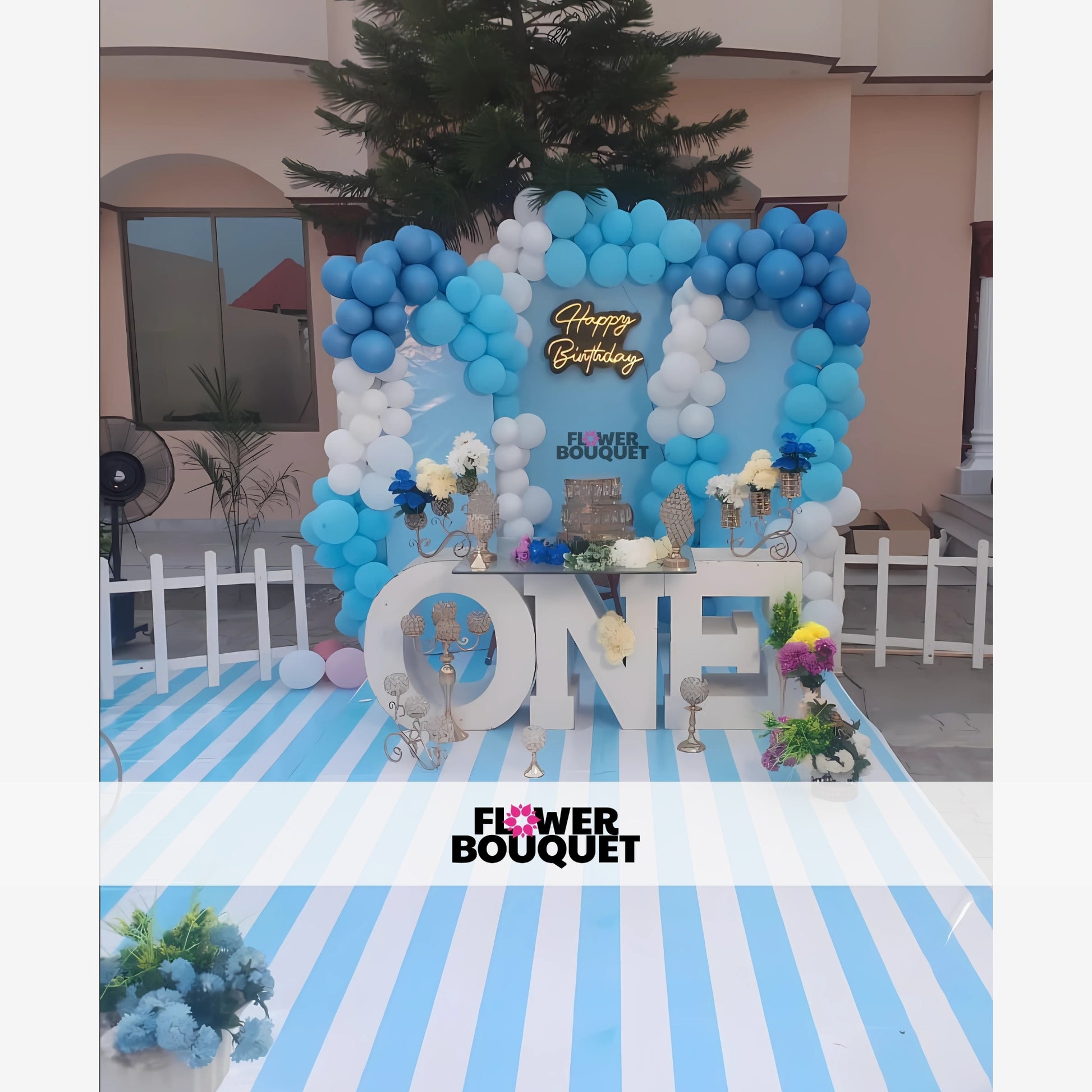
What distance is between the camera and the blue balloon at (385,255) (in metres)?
4.97

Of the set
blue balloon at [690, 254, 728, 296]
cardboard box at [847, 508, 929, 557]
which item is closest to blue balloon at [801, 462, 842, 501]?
blue balloon at [690, 254, 728, 296]

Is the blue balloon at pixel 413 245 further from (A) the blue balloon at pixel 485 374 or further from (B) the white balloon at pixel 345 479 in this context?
(B) the white balloon at pixel 345 479

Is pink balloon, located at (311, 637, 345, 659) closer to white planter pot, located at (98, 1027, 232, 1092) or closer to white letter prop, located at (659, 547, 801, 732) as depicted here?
white letter prop, located at (659, 547, 801, 732)

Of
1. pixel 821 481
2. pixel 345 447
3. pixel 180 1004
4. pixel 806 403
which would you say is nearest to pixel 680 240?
pixel 806 403

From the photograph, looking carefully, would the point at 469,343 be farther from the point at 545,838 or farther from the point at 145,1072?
the point at 145,1072

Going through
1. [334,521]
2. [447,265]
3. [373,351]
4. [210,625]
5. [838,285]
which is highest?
[447,265]

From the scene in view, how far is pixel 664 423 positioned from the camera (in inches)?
221

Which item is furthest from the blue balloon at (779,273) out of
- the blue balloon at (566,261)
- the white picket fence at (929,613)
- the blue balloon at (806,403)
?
the white picket fence at (929,613)

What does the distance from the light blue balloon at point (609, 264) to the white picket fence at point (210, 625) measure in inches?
93.8

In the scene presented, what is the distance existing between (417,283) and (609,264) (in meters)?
1.18

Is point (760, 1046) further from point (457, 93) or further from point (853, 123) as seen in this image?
→ point (853, 123)

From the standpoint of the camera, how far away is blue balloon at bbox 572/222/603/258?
17.9 feet
